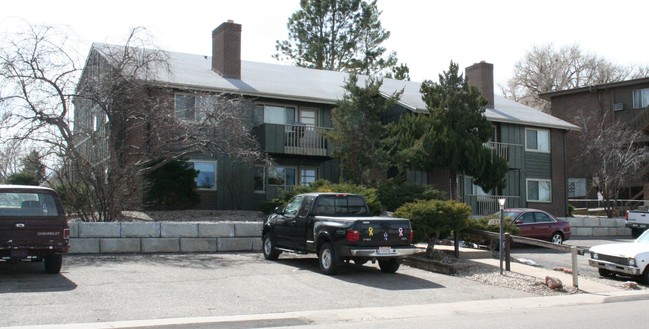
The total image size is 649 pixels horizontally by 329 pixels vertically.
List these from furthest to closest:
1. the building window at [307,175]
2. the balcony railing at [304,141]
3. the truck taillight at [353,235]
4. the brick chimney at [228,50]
A: 1. the building window at [307,175]
2. the brick chimney at [228,50]
3. the balcony railing at [304,141]
4. the truck taillight at [353,235]

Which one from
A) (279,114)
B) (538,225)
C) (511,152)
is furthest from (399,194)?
(511,152)

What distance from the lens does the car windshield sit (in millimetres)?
12797

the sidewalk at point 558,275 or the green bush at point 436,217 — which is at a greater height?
the green bush at point 436,217

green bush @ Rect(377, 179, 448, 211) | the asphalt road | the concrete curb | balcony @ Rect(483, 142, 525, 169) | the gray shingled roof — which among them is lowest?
the concrete curb

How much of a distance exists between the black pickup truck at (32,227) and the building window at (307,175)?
1682 centimetres

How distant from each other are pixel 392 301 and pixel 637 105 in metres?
38.8

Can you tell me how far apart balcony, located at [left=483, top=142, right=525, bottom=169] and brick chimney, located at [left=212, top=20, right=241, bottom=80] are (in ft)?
40.8

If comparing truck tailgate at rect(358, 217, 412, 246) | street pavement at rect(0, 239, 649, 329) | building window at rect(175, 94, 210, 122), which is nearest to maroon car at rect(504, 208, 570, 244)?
street pavement at rect(0, 239, 649, 329)

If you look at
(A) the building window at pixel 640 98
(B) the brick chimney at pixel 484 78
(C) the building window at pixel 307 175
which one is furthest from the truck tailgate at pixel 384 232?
(A) the building window at pixel 640 98

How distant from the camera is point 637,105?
44719 millimetres

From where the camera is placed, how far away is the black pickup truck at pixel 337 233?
14.0m

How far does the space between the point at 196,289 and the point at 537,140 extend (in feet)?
88.3

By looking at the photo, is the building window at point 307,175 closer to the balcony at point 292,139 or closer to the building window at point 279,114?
the balcony at point 292,139

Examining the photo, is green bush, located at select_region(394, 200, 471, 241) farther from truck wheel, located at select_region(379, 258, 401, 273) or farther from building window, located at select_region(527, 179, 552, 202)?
building window, located at select_region(527, 179, 552, 202)
